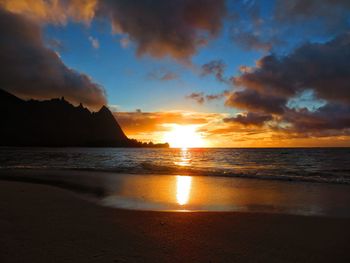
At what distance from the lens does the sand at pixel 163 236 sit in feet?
14.9

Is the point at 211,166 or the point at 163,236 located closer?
the point at 163,236

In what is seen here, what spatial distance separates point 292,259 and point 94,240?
417cm

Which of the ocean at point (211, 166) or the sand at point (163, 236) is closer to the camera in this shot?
the sand at point (163, 236)

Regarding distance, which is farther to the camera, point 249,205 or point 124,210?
point 249,205

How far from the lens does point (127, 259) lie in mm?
4348

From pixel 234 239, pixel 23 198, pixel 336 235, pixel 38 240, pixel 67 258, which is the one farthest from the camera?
pixel 23 198

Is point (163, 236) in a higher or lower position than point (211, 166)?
lower

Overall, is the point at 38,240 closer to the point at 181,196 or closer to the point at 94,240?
the point at 94,240

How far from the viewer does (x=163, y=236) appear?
5.59 m

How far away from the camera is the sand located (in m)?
4.53

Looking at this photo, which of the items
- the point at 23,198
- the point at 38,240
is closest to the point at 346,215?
the point at 38,240

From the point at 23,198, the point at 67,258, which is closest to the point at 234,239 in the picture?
the point at 67,258

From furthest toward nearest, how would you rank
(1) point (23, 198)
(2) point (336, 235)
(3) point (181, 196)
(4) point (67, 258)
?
(3) point (181, 196) → (1) point (23, 198) → (2) point (336, 235) → (4) point (67, 258)

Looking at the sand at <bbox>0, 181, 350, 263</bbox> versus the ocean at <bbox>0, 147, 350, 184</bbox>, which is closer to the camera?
the sand at <bbox>0, 181, 350, 263</bbox>
